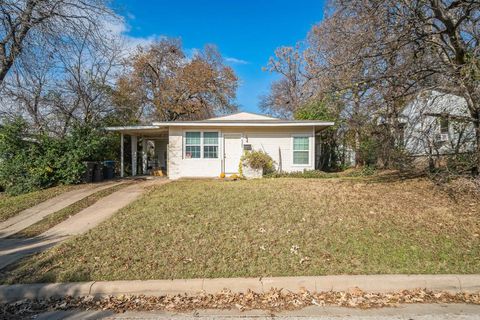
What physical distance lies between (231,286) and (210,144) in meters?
10.1

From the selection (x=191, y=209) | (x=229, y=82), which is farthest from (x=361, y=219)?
(x=229, y=82)

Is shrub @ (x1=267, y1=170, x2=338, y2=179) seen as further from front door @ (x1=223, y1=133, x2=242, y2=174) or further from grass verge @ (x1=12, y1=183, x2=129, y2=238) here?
grass verge @ (x1=12, y1=183, x2=129, y2=238)

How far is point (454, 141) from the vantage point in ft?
29.9

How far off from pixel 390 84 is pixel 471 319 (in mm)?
6246

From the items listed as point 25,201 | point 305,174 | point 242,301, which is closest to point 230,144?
point 305,174

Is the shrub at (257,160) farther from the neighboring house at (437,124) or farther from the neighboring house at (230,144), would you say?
the neighboring house at (437,124)

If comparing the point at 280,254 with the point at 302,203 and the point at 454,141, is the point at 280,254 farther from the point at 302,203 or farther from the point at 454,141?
the point at 454,141

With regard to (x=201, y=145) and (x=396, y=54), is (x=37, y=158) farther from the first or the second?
(x=396, y=54)

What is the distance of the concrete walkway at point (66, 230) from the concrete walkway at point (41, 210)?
85 cm

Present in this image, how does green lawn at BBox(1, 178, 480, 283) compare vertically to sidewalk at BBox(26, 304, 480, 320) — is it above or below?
above

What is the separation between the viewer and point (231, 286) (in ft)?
12.3

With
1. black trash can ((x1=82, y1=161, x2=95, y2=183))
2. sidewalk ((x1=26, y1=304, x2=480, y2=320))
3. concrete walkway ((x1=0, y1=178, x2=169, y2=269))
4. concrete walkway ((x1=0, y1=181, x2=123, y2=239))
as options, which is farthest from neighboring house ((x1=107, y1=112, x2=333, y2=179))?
sidewalk ((x1=26, y1=304, x2=480, y2=320))

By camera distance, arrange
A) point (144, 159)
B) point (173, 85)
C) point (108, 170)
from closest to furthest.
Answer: point (108, 170) → point (144, 159) → point (173, 85)

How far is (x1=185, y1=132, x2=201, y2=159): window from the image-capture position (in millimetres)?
13289
